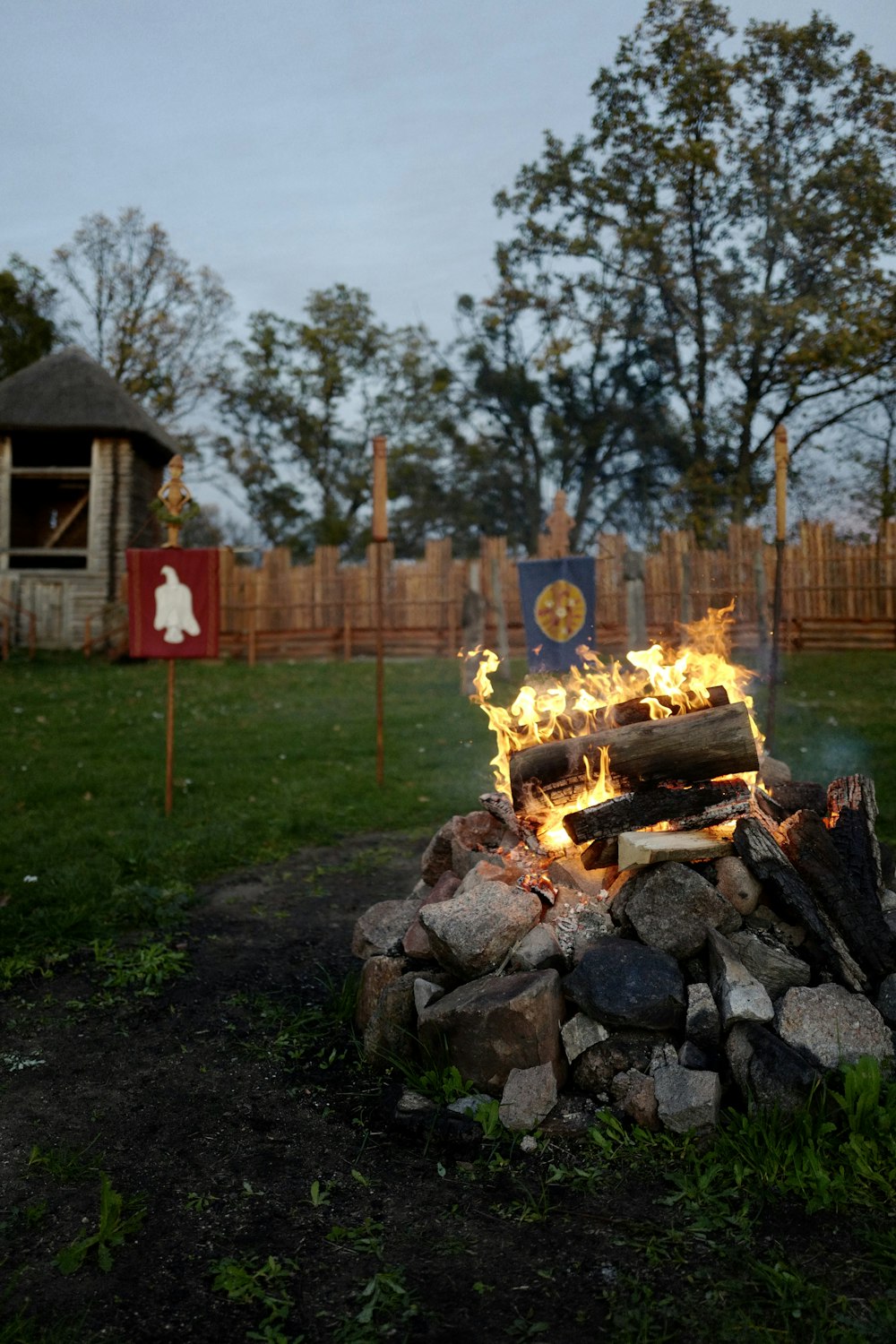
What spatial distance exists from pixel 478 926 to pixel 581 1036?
1.84 ft

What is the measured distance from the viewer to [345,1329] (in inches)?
99.0

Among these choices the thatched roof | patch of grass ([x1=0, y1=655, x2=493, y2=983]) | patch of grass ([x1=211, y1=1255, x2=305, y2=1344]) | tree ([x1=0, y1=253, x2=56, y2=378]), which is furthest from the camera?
tree ([x1=0, y1=253, x2=56, y2=378])

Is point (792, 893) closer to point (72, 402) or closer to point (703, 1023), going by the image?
point (703, 1023)

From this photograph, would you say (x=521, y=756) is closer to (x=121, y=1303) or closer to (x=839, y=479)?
(x=121, y=1303)

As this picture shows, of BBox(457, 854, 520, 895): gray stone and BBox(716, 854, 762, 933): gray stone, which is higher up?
BBox(716, 854, 762, 933): gray stone

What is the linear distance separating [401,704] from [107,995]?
9.13 metres

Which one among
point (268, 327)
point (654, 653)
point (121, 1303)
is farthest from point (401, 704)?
point (268, 327)

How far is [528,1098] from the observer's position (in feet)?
11.4

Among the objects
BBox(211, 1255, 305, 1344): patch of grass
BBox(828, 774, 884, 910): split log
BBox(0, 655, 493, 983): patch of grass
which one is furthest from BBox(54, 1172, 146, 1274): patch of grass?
BBox(828, 774, 884, 910): split log

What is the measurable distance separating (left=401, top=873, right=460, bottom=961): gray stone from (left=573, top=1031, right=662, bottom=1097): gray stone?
79 centimetres

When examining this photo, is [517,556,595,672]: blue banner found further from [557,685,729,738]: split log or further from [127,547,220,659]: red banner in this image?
[557,685,729,738]: split log

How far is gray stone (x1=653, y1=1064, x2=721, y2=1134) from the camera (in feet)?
10.9

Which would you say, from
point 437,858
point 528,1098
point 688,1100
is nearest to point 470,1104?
point 528,1098

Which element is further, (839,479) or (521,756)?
(839,479)
